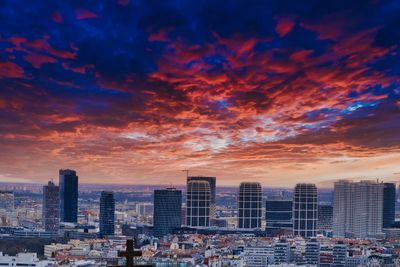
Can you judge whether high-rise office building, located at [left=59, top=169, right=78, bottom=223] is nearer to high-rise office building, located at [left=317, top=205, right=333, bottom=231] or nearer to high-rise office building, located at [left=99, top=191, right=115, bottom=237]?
high-rise office building, located at [left=99, top=191, right=115, bottom=237]

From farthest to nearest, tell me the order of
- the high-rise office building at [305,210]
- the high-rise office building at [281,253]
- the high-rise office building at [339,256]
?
the high-rise office building at [305,210] < the high-rise office building at [281,253] < the high-rise office building at [339,256]

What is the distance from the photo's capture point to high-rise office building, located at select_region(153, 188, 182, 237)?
7904cm

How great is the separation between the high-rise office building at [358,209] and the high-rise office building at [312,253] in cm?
3280

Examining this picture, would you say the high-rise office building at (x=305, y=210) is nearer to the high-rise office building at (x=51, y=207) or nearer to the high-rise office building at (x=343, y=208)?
the high-rise office building at (x=343, y=208)

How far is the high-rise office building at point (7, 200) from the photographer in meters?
85.1

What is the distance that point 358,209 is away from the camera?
87688 mm

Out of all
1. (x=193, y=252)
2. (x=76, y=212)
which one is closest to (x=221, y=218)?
(x=76, y=212)

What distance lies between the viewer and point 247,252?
48406 millimetres

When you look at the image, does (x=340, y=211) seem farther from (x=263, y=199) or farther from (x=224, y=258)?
(x=224, y=258)

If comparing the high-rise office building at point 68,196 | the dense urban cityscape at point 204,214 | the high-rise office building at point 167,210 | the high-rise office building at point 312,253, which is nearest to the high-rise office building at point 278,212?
the dense urban cityscape at point 204,214

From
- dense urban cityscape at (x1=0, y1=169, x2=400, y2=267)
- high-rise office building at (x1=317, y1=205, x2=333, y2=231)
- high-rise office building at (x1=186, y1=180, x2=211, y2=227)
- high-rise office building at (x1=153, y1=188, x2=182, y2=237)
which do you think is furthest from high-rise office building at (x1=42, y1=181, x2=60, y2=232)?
high-rise office building at (x1=317, y1=205, x2=333, y2=231)

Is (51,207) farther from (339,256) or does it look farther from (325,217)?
(339,256)

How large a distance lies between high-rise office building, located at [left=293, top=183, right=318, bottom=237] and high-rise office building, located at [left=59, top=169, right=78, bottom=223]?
33257mm

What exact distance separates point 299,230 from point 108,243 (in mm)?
39815
